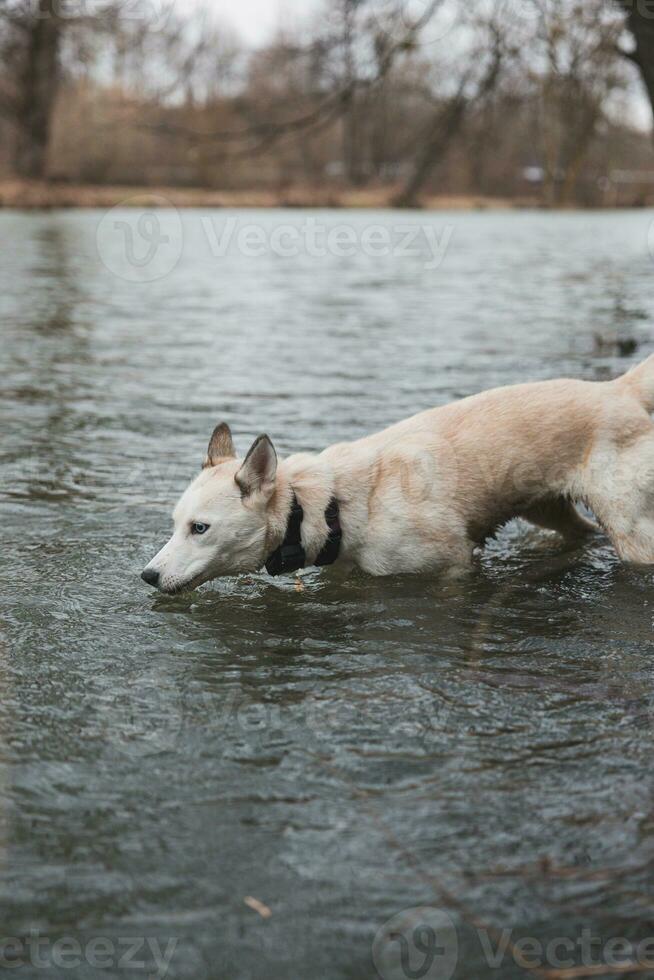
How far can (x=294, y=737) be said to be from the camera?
4469 millimetres

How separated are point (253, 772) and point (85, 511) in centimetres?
384

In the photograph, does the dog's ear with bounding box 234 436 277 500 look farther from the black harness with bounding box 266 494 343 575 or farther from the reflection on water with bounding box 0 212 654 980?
the reflection on water with bounding box 0 212 654 980

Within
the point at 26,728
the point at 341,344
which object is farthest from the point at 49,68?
the point at 26,728

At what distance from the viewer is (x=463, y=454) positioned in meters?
6.23

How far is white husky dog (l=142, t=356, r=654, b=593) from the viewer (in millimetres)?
5953

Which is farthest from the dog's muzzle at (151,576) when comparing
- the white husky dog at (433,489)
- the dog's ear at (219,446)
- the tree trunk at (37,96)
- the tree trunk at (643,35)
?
the tree trunk at (37,96)

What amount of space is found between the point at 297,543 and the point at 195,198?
5229 centimetres

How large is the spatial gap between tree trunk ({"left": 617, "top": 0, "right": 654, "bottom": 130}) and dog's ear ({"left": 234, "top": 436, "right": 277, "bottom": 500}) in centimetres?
934

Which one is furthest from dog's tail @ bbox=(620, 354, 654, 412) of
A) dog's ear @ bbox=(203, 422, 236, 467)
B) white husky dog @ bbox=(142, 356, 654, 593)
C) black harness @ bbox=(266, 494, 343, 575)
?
dog's ear @ bbox=(203, 422, 236, 467)

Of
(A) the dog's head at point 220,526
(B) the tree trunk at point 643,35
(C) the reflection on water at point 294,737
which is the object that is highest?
(B) the tree trunk at point 643,35

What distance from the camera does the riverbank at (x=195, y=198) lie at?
4925cm

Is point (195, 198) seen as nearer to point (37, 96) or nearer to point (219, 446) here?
point (37, 96)

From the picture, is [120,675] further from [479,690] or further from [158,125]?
[158,125]

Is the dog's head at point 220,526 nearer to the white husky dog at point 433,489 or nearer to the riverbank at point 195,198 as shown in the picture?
the white husky dog at point 433,489
